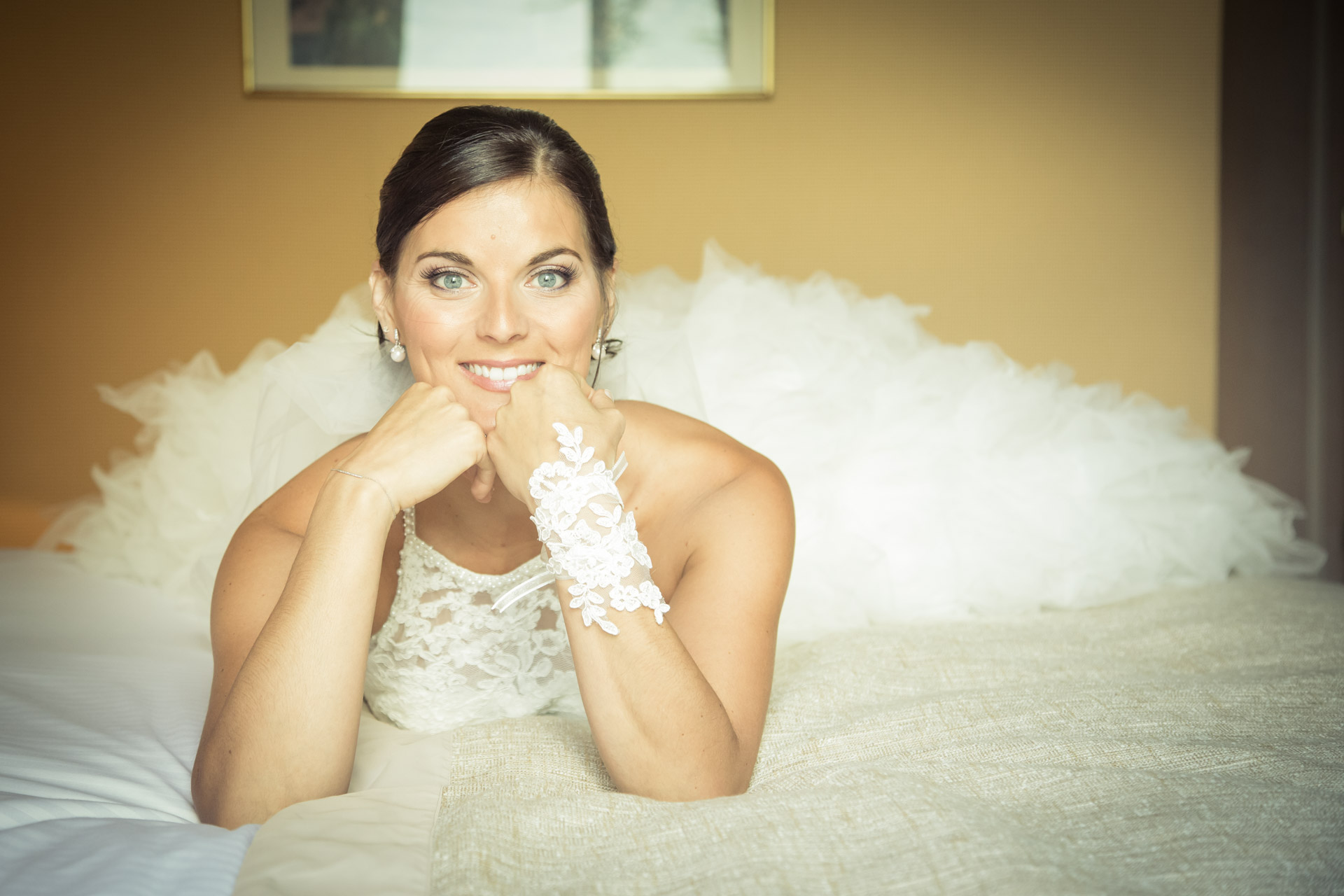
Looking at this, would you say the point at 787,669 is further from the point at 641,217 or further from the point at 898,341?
the point at 641,217

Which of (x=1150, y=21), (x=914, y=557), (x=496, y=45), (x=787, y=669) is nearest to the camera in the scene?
(x=787, y=669)

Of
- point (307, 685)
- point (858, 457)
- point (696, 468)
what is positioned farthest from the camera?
point (858, 457)

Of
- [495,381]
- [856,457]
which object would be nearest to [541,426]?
[495,381]

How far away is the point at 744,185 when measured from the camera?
3.48 meters

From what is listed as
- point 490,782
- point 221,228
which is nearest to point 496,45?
point 221,228

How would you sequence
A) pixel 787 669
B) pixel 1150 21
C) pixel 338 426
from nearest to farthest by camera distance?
pixel 787 669 → pixel 338 426 → pixel 1150 21

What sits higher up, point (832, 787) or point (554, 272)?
point (554, 272)

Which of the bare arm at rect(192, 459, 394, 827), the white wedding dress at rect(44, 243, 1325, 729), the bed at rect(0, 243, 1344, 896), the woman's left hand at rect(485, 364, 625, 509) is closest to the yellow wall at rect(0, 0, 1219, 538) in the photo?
the bed at rect(0, 243, 1344, 896)

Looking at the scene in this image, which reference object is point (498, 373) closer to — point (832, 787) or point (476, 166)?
point (476, 166)

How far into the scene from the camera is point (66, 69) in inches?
130

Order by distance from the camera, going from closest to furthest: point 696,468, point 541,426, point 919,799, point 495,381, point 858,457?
point 919,799 < point 541,426 < point 495,381 < point 696,468 < point 858,457

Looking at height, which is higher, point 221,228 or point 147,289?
point 221,228

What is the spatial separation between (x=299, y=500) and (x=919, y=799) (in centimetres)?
105

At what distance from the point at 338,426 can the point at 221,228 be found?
1.96m
